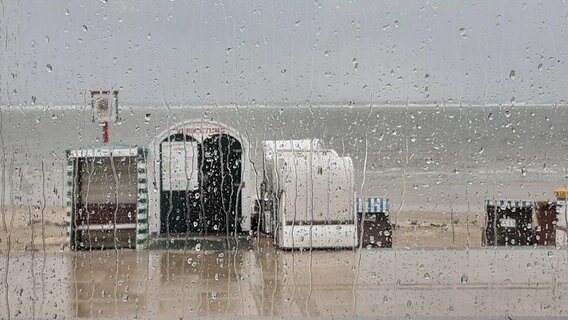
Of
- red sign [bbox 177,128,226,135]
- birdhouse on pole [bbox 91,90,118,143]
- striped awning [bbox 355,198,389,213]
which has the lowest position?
striped awning [bbox 355,198,389,213]

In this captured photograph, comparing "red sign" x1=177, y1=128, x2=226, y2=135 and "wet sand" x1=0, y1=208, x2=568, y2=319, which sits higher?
"red sign" x1=177, y1=128, x2=226, y2=135

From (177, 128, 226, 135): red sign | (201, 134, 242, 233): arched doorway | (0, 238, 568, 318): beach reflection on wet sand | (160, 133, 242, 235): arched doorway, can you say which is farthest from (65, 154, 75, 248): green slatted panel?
(201, 134, 242, 233): arched doorway

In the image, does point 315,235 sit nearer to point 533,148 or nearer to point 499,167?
point 499,167

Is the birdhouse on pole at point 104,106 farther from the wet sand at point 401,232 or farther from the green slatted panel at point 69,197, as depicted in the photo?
the wet sand at point 401,232

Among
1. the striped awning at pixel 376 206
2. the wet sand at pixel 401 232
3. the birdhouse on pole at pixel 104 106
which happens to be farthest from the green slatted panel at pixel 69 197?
the striped awning at pixel 376 206

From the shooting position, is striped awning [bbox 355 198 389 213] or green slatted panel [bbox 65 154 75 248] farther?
striped awning [bbox 355 198 389 213]

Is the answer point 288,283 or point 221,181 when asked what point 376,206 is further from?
point 288,283

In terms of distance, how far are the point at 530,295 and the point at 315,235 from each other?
340 centimetres

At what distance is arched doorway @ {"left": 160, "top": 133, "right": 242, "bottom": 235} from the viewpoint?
11781 mm

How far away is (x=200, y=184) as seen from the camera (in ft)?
40.7

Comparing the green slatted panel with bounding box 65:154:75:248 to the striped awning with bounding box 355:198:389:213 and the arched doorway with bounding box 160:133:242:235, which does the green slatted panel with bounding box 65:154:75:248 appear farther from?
the striped awning with bounding box 355:198:389:213

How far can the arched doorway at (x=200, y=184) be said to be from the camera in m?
11.8

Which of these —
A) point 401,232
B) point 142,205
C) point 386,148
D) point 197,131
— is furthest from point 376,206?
point 386,148

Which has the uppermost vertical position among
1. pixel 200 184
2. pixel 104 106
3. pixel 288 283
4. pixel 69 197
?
pixel 104 106
